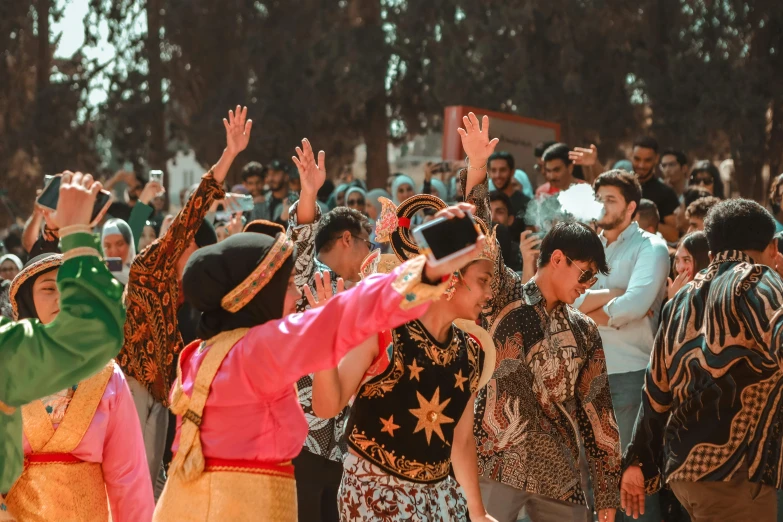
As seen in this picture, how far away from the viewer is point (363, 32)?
712 inches

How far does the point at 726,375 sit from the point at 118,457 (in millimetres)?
2658

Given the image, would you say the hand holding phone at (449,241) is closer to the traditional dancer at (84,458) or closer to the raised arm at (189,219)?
the traditional dancer at (84,458)

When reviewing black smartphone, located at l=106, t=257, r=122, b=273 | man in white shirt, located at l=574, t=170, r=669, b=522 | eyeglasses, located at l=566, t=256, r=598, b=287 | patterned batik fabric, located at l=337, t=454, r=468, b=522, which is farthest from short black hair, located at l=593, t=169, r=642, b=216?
patterned batik fabric, located at l=337, t=454, r=468, b=522

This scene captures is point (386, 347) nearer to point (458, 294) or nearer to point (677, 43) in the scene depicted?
point (458, 294)

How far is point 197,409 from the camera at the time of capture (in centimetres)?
389

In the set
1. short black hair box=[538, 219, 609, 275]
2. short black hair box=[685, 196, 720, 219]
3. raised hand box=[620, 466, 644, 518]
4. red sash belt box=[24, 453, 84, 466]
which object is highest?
short black hair box=[538, 219, 609, 275]

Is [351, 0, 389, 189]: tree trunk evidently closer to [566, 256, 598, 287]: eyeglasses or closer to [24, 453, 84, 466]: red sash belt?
[566, 256, 598, 287]: eyeglasses

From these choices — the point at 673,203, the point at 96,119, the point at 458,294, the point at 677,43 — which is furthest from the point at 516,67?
the point at 458,294

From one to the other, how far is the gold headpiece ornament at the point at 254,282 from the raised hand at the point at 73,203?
620 mm

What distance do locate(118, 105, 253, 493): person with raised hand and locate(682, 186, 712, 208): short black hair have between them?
4.73 m

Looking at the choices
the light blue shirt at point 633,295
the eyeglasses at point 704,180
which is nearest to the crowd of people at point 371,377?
the light blue shirt at point 633,295

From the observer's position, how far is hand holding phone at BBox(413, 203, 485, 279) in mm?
3307

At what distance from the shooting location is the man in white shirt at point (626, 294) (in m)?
7.45

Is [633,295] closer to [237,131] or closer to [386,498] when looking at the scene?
[237,131]
